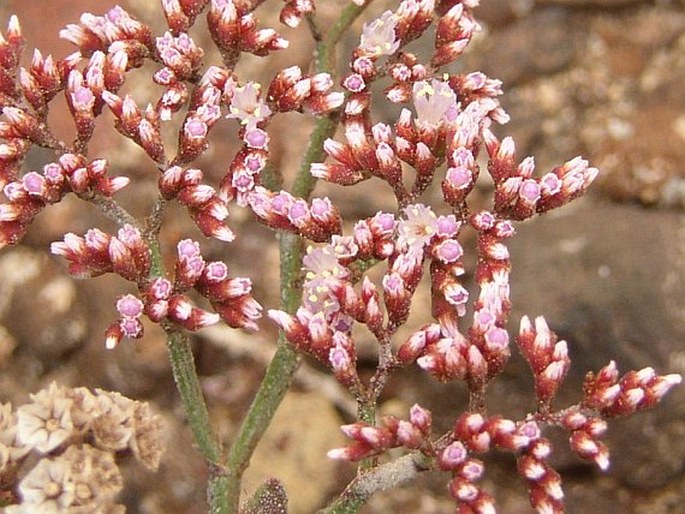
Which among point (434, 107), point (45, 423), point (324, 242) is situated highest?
point (434, 107)

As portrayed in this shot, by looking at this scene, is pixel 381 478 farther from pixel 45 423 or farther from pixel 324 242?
pixel 45 423

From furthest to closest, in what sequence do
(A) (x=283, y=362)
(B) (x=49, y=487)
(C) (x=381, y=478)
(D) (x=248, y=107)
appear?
(A) (x=283, y=362) < (D) (x=248, y=107) < (B) (x=49, y=487) < (C) (x=381, y=478)

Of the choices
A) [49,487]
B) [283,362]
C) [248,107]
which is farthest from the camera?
[283,362]

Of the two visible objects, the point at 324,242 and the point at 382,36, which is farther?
the point at 382,36

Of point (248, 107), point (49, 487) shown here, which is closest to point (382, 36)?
point (248, 107)

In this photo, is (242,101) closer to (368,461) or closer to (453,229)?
(453,229)

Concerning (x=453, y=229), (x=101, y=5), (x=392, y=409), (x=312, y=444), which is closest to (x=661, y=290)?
(x=392, y=409)
